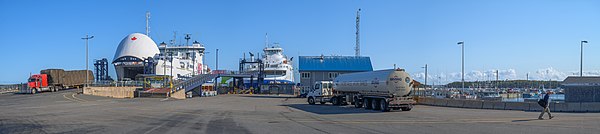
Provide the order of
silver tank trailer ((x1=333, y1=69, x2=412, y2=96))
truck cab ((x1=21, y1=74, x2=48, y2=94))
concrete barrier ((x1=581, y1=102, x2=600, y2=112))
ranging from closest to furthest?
concrete barrier ((x1=581, y1=102, x2=600, y2=112)) < silver tank trailer ((x1=333, y1=69, x2=412, y2=96)) < truck cab ((x1=21, y1=74, x2=48, y2=94))

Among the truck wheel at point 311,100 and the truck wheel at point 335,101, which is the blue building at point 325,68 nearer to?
the truck wheel at point 311,100

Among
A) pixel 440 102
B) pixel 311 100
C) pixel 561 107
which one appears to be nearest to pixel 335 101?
pixel 311 100

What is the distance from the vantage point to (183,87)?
192 ft

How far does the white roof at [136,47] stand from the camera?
255 ft

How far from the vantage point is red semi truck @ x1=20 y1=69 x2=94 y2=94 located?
53.5 m

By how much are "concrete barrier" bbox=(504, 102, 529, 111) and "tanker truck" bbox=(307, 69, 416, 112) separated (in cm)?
533

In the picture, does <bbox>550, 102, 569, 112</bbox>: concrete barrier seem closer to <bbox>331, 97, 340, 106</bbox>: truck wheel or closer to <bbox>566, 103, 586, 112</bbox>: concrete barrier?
<bbox>566, 103, 586, 112</bbox>: concrete barrier

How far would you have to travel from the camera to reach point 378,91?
1122 inches

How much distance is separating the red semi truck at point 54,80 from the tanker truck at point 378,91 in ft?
96.7

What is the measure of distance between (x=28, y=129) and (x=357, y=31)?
287 ft

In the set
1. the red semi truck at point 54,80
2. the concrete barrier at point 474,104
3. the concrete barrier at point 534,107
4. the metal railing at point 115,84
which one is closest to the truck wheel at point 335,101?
the concrete barrier at point 474,104

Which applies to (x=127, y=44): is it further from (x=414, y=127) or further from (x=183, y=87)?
(x=414, y=127)

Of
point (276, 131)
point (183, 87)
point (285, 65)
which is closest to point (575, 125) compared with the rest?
point (276, 131)

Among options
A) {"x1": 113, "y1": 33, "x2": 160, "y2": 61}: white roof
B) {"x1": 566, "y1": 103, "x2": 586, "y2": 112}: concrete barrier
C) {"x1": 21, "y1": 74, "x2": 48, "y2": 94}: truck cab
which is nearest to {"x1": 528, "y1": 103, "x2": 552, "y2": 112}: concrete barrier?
{"x1": 566, "y1": 103, "x2": 586, "y2": 112}: concrete barrier
